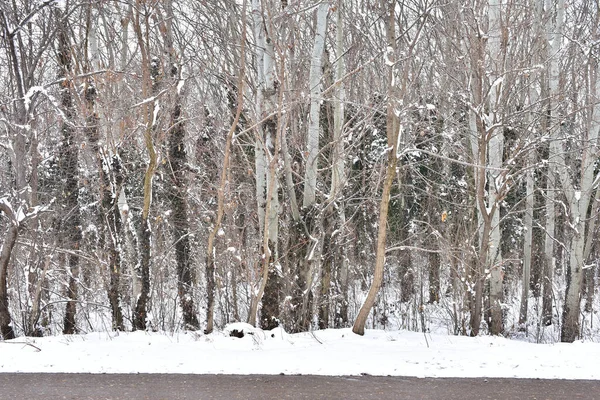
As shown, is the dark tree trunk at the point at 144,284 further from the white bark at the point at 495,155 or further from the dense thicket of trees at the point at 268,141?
the white bark at the point at 495,155

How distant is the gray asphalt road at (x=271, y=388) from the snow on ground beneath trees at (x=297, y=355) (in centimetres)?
28

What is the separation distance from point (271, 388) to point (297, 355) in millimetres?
1459

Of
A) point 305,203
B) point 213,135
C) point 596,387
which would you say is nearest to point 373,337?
point 305,203

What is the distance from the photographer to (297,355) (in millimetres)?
7512

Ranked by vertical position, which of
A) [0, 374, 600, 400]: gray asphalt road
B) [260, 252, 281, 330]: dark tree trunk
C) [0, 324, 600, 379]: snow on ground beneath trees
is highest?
[260, 252, 281, 330]: dark tree trunk

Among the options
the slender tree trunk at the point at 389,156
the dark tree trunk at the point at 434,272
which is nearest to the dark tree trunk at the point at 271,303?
the slender tree trunk at the point at 389,156

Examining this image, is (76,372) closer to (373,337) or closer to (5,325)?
(5,325)

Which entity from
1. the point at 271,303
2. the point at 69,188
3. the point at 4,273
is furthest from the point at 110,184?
the point at 271,303

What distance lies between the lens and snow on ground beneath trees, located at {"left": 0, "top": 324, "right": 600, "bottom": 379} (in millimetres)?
6836

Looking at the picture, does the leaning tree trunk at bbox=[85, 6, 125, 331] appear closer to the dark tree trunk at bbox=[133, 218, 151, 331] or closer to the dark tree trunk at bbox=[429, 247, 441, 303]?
the dark tree trunk at bbox=[133, 218, 151, 331]

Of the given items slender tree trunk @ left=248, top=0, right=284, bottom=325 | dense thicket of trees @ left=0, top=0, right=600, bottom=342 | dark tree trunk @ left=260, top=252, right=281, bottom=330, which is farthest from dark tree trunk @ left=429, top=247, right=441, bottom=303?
slender tree trunk @ left=248, top=0, right=284, bottom=325

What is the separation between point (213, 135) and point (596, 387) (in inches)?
409

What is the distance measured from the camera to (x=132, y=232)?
12883 mm

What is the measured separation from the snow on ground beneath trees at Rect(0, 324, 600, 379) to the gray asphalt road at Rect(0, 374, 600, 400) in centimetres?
28
